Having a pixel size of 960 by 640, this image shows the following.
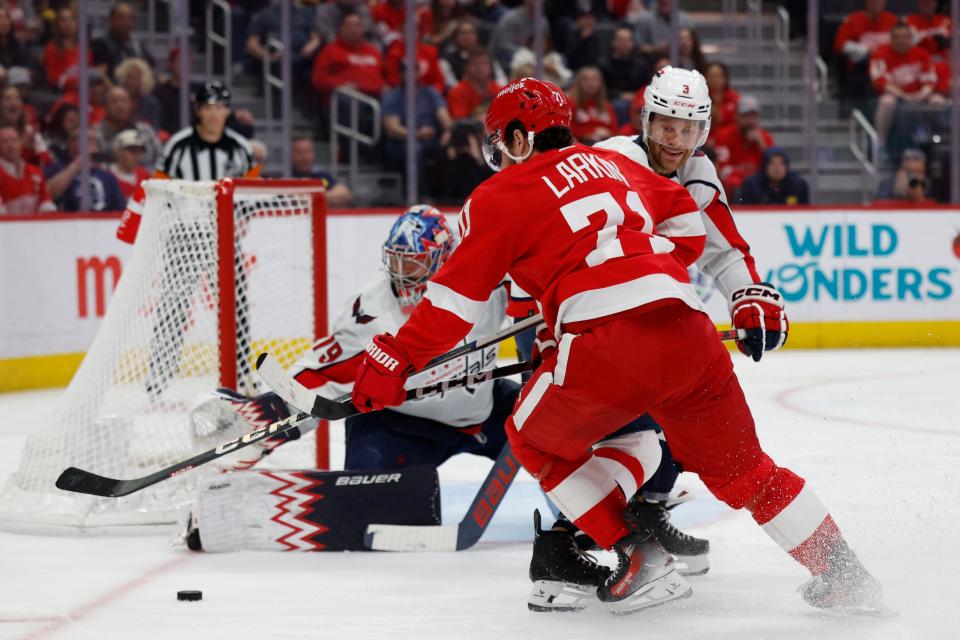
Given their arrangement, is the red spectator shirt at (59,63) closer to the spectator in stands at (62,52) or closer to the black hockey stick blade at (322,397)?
the spectator in stands at (62,52)

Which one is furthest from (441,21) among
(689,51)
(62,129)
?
(62,129)

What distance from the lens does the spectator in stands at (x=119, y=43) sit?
6.76m

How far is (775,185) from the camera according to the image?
7.41 m

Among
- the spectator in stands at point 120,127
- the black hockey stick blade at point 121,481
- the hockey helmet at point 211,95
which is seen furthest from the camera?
the spectator in stands at point 120,127

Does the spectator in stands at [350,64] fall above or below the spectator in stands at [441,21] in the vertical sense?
below

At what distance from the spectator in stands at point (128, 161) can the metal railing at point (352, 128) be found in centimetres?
99

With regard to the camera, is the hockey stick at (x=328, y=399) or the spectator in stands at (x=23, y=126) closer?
the hockey stick at (x=328, y=399)

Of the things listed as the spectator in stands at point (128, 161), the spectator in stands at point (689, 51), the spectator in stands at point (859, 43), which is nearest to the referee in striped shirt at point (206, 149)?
the spectator in stands at point (128, 161)

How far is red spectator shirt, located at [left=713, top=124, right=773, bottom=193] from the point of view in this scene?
7.52 metres

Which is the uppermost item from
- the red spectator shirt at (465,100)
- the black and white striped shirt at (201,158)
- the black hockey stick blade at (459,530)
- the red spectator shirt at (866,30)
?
the red spectator shirt at (866,30)

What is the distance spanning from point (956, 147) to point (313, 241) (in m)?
4.69

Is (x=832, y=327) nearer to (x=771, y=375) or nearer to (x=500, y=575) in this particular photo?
(x=771, y=375)

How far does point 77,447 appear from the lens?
3.51 metres

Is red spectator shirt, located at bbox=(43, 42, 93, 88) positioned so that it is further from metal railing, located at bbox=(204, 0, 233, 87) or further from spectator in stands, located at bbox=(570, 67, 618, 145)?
spectator in stands, located at bbox=(570, 67, 618, 145)
